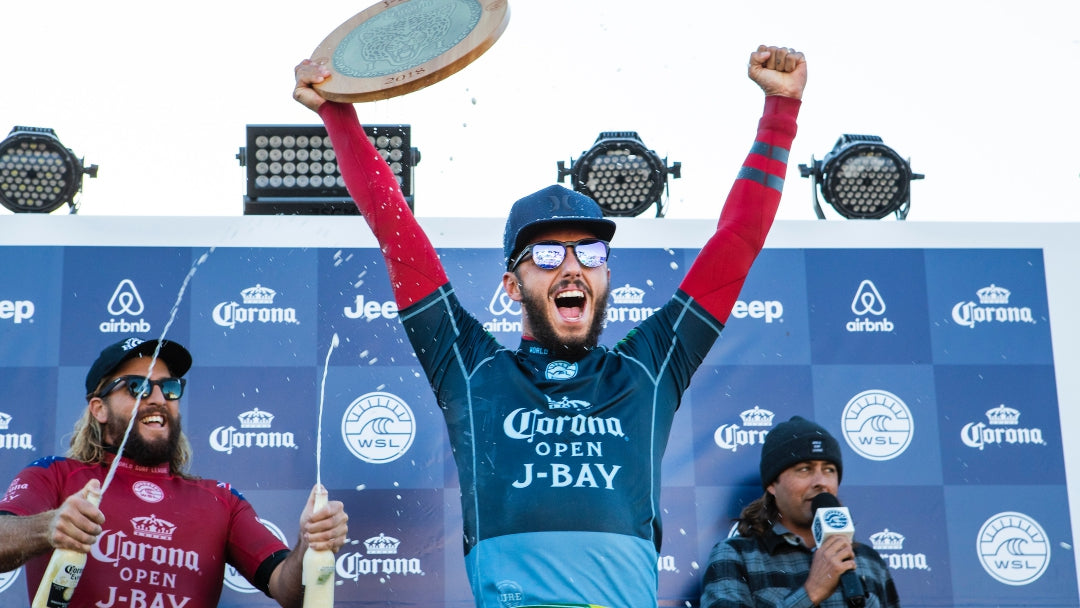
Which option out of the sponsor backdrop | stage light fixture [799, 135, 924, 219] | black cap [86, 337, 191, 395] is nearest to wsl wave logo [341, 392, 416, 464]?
the sponsor backdrop

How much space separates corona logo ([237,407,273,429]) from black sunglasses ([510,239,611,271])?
73.3 inches

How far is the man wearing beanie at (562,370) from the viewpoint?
2.76 m

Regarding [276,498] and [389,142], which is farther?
[389,142]

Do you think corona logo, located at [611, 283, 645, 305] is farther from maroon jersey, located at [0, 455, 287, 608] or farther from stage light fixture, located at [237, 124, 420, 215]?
maroon jersey, located at [0, 455, 287, 608]

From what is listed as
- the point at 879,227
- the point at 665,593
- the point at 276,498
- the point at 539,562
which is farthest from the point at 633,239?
the point at 539,562

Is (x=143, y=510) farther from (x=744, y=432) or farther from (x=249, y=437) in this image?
(x=744, y=432)

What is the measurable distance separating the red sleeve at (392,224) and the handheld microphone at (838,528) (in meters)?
1.50

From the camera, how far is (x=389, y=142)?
5160 mm

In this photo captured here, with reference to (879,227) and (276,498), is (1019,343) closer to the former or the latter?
(879,227)

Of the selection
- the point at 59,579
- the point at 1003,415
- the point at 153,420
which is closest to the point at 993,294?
the point at 1003,415

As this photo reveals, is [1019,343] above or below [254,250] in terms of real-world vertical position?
below

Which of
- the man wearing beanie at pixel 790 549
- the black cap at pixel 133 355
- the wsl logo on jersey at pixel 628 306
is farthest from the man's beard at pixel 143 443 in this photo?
the man wearing beanie at pixel 790 549

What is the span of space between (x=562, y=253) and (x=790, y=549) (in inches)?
64.2

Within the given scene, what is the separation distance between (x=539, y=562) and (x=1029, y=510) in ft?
9.26
